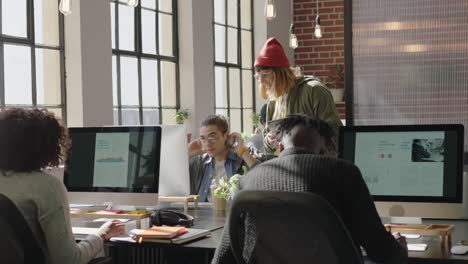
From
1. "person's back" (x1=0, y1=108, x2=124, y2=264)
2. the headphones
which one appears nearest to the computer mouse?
the headphones

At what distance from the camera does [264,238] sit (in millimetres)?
1803

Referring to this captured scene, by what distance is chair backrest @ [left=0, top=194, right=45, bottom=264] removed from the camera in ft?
6.51

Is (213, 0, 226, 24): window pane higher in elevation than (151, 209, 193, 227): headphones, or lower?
higher

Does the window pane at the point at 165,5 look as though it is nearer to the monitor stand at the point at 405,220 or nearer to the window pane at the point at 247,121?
the window pane at the point at 247,121

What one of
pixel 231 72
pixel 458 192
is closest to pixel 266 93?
pixel 458 192

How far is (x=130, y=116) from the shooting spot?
634 cm

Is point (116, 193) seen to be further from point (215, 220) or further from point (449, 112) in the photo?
point (449, 112)

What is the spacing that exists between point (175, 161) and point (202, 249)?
0.98 metres

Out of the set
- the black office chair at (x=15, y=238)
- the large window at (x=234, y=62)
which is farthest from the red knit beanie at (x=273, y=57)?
the large window at (x=234, y=62)

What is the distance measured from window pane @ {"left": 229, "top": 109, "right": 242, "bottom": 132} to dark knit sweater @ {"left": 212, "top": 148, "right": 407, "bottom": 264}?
6.36 m

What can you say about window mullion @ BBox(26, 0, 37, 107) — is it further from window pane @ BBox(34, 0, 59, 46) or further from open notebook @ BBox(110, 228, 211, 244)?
open notebook @ BBox(110, 228, 211, 244)

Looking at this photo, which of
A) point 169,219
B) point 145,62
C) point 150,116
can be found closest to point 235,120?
point 150,116

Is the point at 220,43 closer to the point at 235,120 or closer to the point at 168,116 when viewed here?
the point at 235,120

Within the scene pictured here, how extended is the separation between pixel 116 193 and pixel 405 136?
4.28 ft
